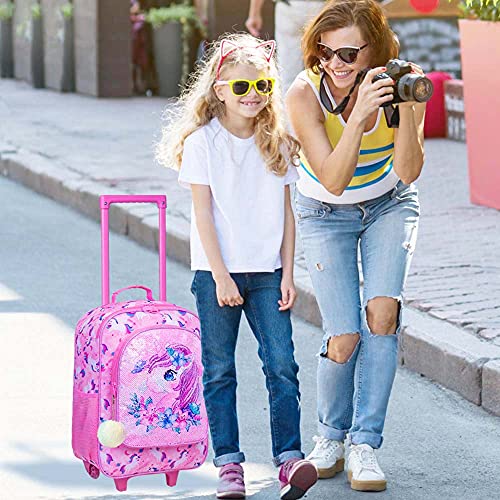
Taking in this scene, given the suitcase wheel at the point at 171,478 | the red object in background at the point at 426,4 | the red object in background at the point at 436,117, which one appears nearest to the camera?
the suitcase wheel at the point at 171,478

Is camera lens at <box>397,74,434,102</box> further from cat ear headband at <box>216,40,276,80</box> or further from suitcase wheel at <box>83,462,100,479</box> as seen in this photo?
suitcase wheel at <box>83,462,100,479</box>

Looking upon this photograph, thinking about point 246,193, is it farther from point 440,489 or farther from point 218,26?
point 218,26

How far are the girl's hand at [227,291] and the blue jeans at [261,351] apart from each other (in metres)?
0.08

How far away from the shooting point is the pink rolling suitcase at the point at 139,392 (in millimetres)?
4508

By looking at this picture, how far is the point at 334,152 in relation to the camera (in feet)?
14.9

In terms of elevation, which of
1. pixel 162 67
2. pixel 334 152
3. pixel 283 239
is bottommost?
pixel 162 67

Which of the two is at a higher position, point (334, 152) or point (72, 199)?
point (334, 152)

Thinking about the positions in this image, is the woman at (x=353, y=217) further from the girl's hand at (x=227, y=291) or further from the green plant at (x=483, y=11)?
the green plant at (x=483, y=11)

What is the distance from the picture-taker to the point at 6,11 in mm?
22766

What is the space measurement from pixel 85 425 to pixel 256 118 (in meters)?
1.09

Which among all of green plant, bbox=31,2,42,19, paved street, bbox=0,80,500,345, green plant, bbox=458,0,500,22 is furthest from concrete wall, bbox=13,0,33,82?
green plant, bbox=458,0,500,22

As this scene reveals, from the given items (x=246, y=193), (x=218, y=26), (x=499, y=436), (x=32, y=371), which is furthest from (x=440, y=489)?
(x=218, y=26)

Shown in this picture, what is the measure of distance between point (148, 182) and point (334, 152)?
657 centimetres

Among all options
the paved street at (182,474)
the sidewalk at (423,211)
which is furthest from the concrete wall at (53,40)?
the paved street at (182,474)
